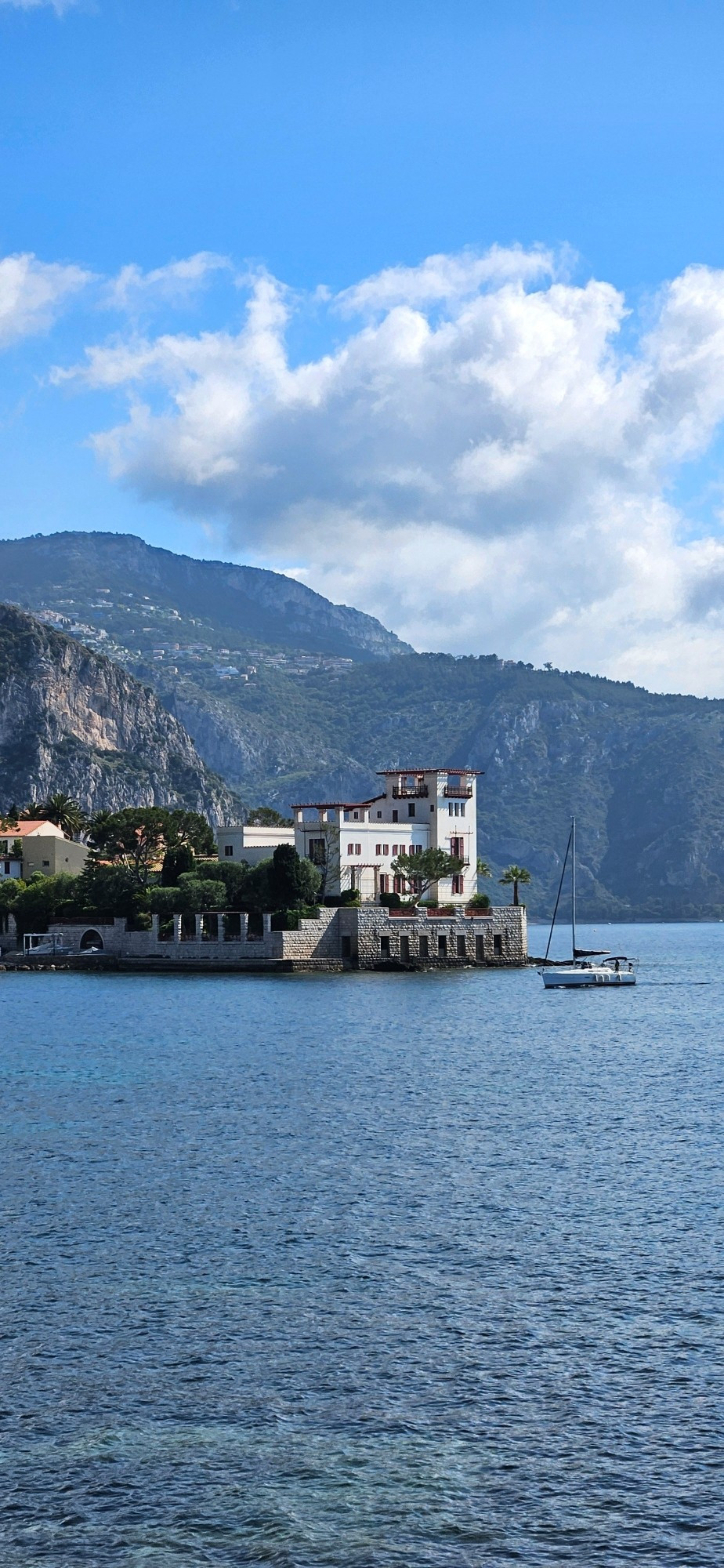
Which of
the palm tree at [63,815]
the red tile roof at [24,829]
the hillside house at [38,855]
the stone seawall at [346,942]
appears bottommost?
the stone seawall at [346,942]

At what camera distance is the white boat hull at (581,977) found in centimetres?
11775

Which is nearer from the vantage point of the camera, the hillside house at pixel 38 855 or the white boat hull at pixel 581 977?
the white boat hull at pixel 581 977

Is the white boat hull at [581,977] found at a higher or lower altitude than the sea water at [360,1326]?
higher

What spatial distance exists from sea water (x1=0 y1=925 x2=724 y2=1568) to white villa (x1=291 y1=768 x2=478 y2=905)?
7501 centimetres

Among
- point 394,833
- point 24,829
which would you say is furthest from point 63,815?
point 394,833

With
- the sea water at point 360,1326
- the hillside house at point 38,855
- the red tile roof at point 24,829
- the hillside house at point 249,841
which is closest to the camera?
the sea water at point 360,1326

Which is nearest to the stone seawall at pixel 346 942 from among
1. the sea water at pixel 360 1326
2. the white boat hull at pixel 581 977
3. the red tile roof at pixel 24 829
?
the white boat hull at pixel 581 977

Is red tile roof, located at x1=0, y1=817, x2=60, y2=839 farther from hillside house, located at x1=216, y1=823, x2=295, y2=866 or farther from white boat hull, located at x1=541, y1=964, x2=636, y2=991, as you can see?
white boat hull, located at x1=541, y1=964, x2=636, y2=991

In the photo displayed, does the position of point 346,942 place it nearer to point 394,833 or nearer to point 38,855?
point 394,833

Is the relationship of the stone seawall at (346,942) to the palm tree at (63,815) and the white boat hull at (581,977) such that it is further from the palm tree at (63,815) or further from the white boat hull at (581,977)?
the palm tree at (63,815)

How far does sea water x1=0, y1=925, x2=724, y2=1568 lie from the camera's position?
19891 millimetres

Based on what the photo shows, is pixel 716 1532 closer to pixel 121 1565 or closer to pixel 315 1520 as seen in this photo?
pixel 315 1520

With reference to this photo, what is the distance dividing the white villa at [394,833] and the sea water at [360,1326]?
75006 mm

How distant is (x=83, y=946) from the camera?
5477 inches
